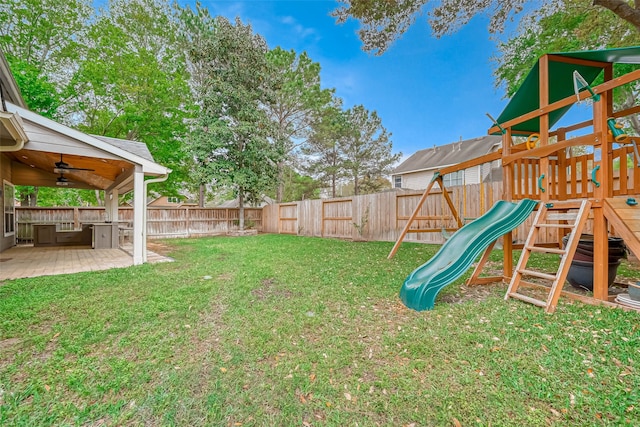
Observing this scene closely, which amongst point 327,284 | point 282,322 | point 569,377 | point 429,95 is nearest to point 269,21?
point 429,95

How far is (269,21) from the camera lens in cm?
1266

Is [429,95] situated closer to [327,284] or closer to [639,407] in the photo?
[327,284]

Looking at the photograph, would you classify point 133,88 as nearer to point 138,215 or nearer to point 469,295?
point 138,215

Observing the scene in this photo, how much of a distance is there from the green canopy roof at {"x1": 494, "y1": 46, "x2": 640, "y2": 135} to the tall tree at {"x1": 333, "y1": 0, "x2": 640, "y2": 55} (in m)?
3.38

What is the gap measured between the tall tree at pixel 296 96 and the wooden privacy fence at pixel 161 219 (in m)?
3.31

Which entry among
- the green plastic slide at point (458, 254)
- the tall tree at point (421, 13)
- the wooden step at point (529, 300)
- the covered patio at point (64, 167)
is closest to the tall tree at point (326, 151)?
the tall tree at point (421, 13)

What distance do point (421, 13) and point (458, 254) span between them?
669 cm

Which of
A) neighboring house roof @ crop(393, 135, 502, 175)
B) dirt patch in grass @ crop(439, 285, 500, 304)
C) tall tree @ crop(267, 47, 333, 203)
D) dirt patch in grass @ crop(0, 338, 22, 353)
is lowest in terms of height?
dirt patch in grass @ crop(0, 338, 22, 353)

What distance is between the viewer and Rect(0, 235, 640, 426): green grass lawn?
1.57 m

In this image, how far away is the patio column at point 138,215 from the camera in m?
5.46

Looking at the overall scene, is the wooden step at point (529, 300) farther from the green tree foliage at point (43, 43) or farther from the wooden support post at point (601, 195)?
the green tree foliage at point (43, 43)

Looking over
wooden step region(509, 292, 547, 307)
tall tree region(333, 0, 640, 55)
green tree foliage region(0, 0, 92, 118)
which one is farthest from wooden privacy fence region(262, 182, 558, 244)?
green tree foliage region(0, 0, 92, 118)

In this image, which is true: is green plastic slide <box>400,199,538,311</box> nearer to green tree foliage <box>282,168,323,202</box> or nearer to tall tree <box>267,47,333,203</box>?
tall tree <box>267,47,333,203</box>

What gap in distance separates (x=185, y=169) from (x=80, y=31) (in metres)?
7.66
